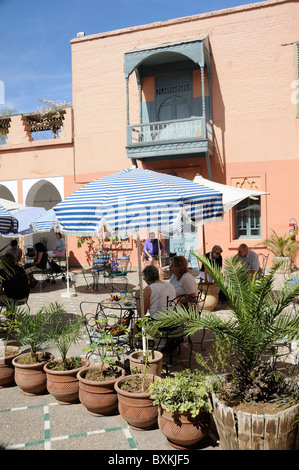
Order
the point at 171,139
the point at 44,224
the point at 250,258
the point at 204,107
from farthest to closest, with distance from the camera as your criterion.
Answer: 1. the point at 171,139
2. the point at 204,107
3. the point at 44,224
4. the point at 250,258

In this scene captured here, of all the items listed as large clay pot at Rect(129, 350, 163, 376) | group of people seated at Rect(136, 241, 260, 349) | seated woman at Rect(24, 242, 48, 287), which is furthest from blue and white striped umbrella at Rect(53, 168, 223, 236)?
seated woman at Rect(24, 242, 48, 287)

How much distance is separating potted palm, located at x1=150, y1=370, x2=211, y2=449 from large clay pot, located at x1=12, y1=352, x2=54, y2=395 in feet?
5.09

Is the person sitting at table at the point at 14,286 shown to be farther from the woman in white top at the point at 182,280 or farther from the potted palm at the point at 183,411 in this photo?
the potted palm at the point at 183,411

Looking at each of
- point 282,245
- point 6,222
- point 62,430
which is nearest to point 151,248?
point 282,245

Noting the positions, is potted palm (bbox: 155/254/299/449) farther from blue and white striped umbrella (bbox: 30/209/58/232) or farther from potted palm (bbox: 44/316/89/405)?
blue and white striped umbrella (bbox: 30/209/58/232)

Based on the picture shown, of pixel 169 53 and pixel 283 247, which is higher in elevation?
pixel 169 53

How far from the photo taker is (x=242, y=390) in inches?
123

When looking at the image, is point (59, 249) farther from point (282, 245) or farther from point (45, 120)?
point (282, 245)

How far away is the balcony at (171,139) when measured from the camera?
13.0m

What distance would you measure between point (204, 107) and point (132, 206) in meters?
10.2

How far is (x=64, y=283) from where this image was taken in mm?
12258

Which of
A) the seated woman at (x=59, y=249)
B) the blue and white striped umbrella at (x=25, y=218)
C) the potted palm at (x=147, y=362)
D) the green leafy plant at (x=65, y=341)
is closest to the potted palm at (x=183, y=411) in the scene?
the potted palm at (x=147, y=362)

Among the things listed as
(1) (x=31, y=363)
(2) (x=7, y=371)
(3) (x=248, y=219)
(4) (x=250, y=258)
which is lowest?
(2) (x=7, y=371)

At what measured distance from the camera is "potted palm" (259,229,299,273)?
12.7 m
